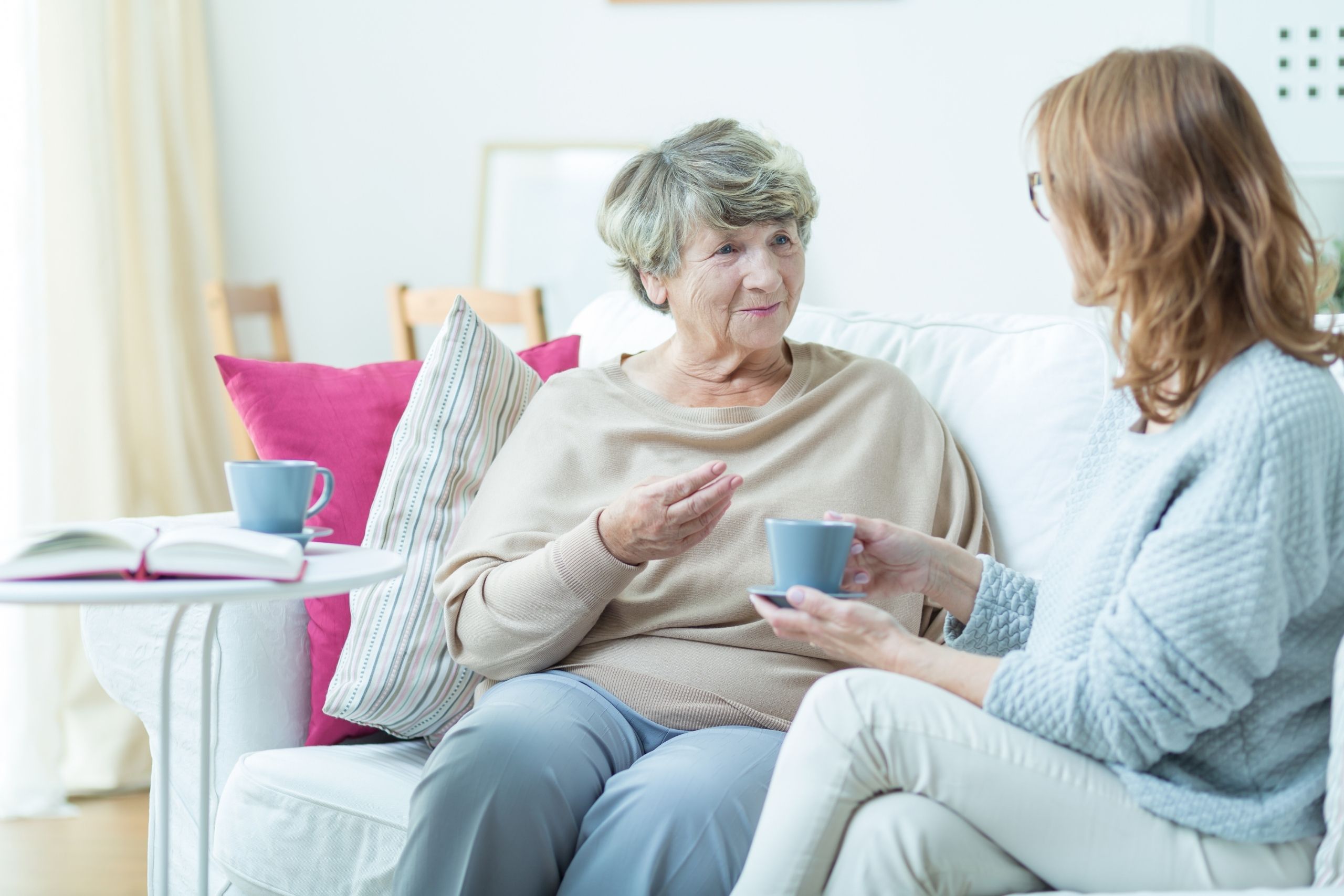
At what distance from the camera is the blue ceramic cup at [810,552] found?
3.59ft

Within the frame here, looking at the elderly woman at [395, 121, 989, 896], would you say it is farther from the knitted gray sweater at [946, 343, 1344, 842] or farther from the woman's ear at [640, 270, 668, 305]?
the knitted gray sweater at [946, 343, 1344, 842]

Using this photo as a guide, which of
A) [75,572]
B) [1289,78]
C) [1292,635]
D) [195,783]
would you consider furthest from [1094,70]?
[1289,78]

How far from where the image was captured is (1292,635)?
0.99m

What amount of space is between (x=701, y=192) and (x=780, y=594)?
0.72 m

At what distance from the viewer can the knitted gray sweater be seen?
3.00ft

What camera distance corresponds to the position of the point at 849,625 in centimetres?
110

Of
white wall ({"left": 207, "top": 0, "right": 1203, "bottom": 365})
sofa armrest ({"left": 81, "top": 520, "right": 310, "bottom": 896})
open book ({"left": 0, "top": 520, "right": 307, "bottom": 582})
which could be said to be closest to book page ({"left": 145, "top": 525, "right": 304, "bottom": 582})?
open book ({"left": 0, "top": 520, "right": 307, "bottom": 582})

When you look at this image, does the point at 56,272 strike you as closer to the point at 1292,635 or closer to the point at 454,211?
the point at 454,211

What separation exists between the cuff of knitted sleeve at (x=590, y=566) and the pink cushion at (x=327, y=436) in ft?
1.37

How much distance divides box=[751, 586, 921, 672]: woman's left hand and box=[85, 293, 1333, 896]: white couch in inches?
22.0

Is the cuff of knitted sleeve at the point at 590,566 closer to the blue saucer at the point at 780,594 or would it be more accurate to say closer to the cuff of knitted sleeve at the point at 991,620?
the blue saucer at the point at 780,594

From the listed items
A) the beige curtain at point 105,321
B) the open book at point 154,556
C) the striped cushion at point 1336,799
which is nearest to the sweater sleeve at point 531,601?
the open book at point 154,556

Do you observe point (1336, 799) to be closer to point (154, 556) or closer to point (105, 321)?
point (154, 556)

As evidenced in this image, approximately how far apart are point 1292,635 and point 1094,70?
50 cm
